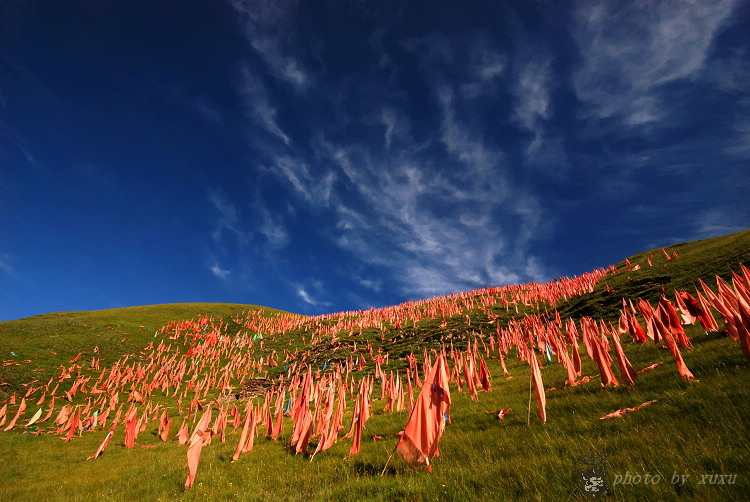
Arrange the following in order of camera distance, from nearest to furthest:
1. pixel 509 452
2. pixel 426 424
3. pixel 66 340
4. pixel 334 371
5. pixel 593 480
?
pixel 593 480
pixel 426 424
pixel 509 452
pixel 334 371
pixel 66 340

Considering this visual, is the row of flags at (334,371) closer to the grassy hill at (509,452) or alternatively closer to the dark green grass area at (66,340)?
the grassy hill at (509,452)

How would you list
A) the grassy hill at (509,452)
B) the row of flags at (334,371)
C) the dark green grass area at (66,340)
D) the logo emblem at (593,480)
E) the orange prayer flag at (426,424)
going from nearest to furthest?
the logo emblem at (593,480)
the grassy hill at (509,452)
the orange prayer flag at (426,424)
the row of flags at (334,371)
the dark green grass area at (66,340)

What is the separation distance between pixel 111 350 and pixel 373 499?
141 ft

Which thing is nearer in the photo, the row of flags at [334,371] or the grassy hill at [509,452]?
the grassy hill at [509,452]

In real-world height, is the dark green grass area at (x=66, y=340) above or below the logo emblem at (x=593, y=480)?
above

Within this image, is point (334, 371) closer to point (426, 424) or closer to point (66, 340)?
point (426, 424)

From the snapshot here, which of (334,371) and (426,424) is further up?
(334,371)

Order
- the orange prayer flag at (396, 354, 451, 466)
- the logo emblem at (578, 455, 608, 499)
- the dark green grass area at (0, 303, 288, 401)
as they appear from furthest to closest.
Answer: the dark green grass area at (0, 303, 288, 401) → the orange prayer flag at (396, 354, 451, 466) → the logo emblem at (578, 455, 608, 499)

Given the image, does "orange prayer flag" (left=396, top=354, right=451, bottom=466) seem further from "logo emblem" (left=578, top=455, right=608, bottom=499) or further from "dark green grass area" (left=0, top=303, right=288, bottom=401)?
"dark green grass area" (left=0, top=303, right=288, bottom=401)

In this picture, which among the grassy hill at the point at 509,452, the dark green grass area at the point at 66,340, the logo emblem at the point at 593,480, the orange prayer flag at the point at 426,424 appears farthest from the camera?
the dark green grass area at the point at 66,340

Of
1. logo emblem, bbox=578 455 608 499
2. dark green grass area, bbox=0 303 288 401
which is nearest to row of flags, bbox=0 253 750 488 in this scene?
dark green grass area, bbox=0 303 288 401

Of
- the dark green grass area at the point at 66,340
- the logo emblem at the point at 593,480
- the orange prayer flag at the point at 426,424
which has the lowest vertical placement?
the logo emblem at the point at 593,480

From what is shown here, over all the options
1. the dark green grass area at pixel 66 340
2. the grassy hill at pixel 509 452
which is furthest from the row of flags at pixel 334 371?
the dark green grass area at pixel 66 340

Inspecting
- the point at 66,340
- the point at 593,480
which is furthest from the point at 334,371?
the point at 66,340
